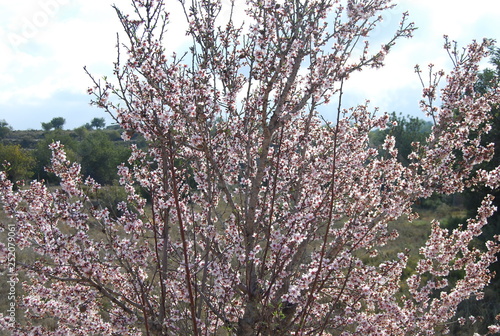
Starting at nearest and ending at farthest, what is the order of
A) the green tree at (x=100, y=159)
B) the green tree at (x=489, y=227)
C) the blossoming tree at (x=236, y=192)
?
the blossoming tree at (x=236, y=192) < the green tree at (x=489, y=227) < the green tree at (x=100, y=159)

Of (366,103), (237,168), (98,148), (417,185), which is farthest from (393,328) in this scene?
(98,148)

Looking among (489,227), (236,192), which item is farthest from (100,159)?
(236,192)

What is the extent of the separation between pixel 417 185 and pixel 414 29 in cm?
188

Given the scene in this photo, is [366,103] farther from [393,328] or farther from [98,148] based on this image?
[98,148]

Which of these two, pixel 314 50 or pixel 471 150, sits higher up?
pixel 314 50

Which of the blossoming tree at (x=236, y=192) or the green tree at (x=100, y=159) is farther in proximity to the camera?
the green tree at (x=100, y=159)

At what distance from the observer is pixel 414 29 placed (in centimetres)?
430

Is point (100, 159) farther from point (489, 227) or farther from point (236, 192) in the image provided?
point (236, 192)

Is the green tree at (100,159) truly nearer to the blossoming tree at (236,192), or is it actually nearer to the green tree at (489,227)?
the green tree at (489,227)

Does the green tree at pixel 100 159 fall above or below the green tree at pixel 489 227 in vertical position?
above

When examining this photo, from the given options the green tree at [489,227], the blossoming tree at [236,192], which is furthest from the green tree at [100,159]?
the blossoming tree at [236,192]

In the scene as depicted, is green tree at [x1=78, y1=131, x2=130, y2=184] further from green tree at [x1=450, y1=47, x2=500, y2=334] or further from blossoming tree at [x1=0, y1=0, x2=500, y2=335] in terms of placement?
blossoming tree at [x1=0, y1=0, x2=500, y2=335]

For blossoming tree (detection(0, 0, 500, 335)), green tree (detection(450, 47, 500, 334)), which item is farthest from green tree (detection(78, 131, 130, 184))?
blossoming tree (detection(0, 0, 500, 335))

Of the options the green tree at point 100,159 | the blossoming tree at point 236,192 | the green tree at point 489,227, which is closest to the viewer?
the blossoming tree at point 236,192
